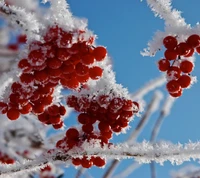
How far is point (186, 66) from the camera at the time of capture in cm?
155

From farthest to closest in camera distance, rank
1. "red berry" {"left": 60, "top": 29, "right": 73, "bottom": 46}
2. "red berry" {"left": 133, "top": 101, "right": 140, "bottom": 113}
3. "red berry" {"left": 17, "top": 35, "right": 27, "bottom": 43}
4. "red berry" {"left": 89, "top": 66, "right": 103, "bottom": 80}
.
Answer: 1. "red berry" {"left": 17, "top": 35, "right": 27, "bottom": 43}
2. "red berry" {"left": 133, "top": 101, "right": 140, "bottom": 113}
3. "red berry" {"left": 89, "top": 66, "right": 103, "bottom": 80}
4. "red berry" {"left": 60, "top": 29, "right": 73, "bottom": 46}

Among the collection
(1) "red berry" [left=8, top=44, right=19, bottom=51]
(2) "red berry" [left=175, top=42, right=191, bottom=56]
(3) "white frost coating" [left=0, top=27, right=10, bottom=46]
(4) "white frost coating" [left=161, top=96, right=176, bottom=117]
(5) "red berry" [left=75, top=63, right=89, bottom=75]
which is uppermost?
(3) "white frost coating" [left=0, top=27, right=10, bottom=46]

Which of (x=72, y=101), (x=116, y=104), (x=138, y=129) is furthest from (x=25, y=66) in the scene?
(x=138, y=129)

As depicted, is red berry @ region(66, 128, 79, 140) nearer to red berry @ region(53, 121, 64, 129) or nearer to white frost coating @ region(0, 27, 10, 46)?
red berry @ region(53, 121, 64, 129)

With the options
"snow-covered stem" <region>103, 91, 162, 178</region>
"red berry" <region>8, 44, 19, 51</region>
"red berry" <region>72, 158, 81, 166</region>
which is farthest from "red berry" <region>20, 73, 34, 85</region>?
"red berry" <region>8, 44, 19, 51</region>

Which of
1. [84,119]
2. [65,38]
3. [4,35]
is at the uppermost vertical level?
[4,35]

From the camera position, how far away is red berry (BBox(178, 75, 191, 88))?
1557 millimetres

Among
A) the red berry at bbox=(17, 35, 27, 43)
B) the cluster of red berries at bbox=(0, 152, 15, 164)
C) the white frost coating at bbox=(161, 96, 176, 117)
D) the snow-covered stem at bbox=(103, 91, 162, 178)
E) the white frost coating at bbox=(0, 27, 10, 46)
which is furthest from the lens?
the white frost coating at bbox=(0, 27, 10, 46)

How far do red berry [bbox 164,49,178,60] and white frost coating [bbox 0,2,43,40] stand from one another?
1.54 feet

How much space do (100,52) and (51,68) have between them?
0.18m

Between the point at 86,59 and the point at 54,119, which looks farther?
the point at 54,119

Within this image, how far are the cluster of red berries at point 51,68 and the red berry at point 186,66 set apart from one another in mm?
321

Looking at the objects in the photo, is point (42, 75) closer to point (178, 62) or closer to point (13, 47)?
point (178, 62)

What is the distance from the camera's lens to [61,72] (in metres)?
1.40
